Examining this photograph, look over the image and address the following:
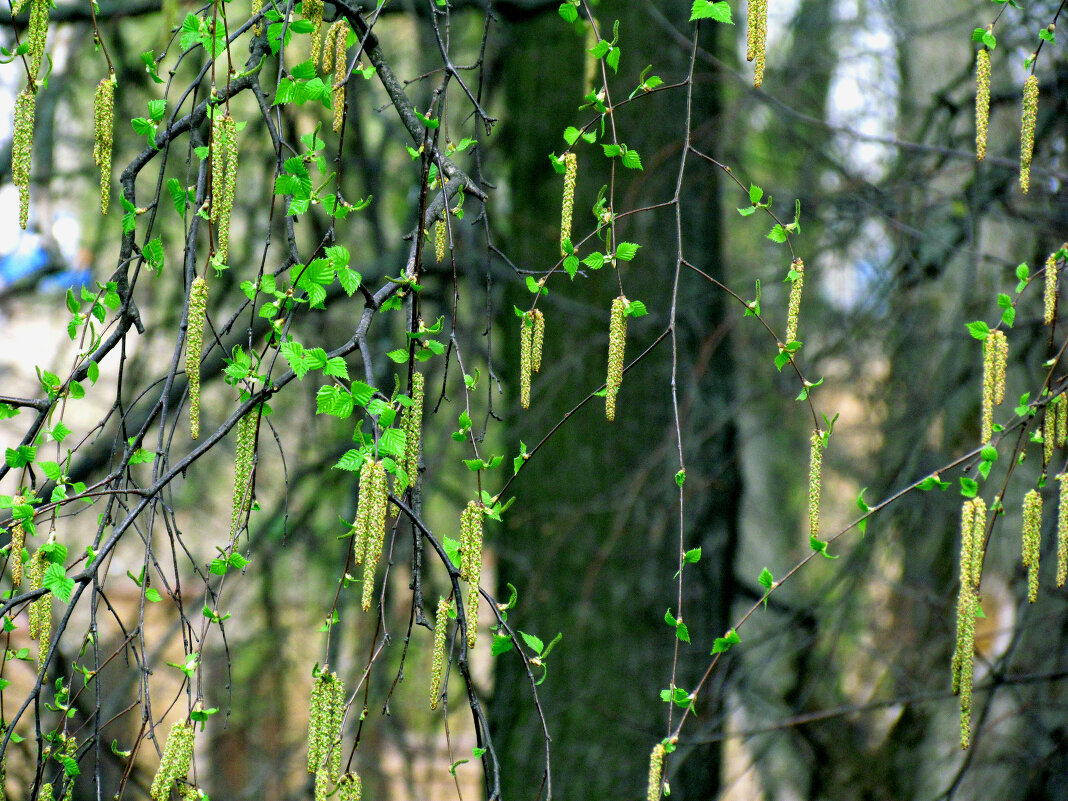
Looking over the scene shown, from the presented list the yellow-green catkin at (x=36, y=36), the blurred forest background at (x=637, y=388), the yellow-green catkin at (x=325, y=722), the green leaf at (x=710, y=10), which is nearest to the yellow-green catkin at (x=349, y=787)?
the yellow-green catkin at (x=325, y=722)

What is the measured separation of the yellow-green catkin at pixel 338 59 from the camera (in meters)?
1.71

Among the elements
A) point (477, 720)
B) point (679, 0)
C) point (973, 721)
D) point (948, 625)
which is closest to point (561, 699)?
point (948, 625)

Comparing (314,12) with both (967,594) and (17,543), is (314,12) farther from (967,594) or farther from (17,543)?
(967,594)

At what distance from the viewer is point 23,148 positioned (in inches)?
59.7

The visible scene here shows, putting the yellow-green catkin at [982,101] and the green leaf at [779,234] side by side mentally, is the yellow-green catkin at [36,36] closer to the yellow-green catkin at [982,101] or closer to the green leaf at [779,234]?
the green leaf at [779,234]

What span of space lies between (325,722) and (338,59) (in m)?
1.04

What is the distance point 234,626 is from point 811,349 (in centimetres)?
445

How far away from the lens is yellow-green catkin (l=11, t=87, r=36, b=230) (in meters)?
1.48

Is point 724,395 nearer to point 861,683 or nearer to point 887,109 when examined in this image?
point 861,683

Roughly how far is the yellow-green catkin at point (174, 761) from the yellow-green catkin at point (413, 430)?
1.49ft

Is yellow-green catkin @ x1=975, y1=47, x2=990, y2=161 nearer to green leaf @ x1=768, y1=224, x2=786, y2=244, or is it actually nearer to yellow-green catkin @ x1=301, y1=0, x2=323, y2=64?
green leaf @ x1=768, y1=224, x2=786, y2=244

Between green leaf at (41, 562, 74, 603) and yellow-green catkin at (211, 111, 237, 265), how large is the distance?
19.7 inches

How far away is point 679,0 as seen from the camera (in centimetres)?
431

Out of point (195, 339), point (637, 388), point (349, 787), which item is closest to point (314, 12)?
point (195, 339)
